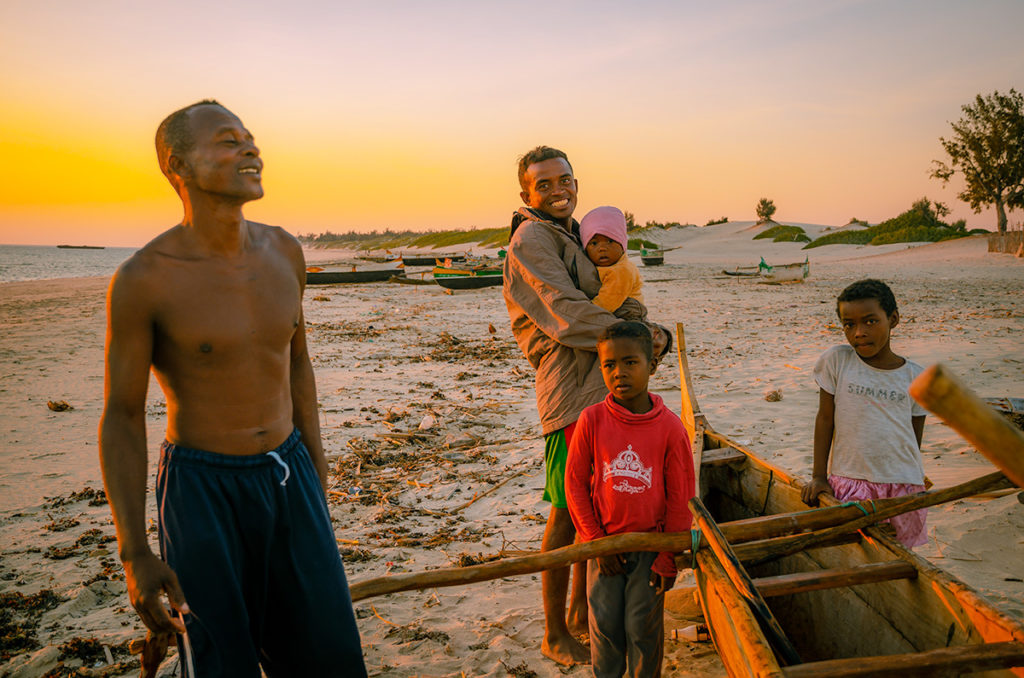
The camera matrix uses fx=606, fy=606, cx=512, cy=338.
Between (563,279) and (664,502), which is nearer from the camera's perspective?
(664,502)

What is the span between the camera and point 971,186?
33.0 m

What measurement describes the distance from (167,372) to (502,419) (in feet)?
17.7

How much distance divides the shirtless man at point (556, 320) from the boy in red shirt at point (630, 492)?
31 centimetres

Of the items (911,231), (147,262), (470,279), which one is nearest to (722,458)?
(147,262)

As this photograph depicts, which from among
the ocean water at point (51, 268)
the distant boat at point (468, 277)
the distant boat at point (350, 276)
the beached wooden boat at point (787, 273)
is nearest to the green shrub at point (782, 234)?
the beached wooden boat at point (787, 273)

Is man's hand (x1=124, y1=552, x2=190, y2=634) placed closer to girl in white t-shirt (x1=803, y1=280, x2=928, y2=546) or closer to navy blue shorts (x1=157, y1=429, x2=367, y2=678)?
navy blue shorts (x1=157, y1=429, x2=367, y2=678)

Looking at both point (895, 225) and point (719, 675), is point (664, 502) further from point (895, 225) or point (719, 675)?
point (895, 225)

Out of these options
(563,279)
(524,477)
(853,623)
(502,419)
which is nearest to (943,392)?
(563,279)

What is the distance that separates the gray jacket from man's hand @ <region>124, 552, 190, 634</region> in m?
1.68

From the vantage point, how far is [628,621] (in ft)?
7.97

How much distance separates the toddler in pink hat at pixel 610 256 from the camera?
2846mm

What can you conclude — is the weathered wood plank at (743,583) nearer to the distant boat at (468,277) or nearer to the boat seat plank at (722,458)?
the boat seat plank at (722,458)

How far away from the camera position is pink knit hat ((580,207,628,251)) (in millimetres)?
2830

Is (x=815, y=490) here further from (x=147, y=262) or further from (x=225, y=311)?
(x=147, y=262)
